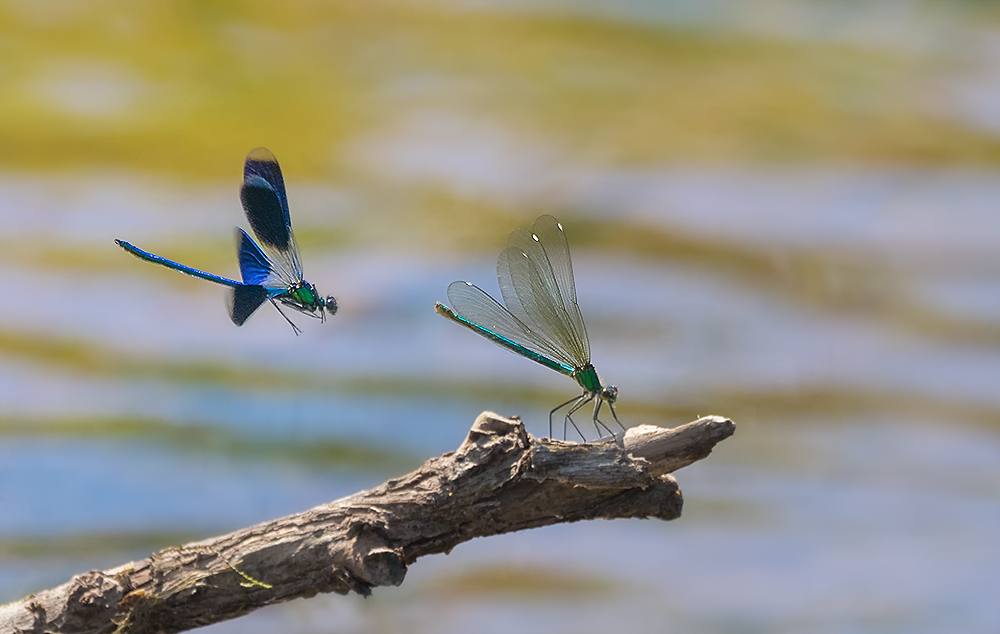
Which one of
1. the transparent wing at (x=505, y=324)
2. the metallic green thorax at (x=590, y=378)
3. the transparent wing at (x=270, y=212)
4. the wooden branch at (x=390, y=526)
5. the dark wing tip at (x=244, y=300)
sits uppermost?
the transparent wing at (x=270, y=212)

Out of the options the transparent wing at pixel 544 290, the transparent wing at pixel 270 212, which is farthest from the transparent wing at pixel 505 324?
the transparent wing at pixel 270 212

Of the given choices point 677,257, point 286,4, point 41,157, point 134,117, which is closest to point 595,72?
point 677,257

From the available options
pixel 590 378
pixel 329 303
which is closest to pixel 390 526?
pixel 329 303

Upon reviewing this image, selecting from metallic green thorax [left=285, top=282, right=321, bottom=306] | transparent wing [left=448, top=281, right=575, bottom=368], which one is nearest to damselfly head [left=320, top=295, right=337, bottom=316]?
metallic green thorax [left=285, top=282, right=321, bottom=306]

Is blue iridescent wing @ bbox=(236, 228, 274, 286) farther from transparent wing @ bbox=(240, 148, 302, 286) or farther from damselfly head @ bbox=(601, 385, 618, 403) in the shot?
damselfly head @ bbox=(601, 385, 618, 403)

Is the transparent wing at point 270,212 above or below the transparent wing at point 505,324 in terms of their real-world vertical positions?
above

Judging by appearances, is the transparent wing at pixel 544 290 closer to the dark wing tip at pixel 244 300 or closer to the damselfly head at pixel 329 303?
the damselfly head at pixel 329 303
